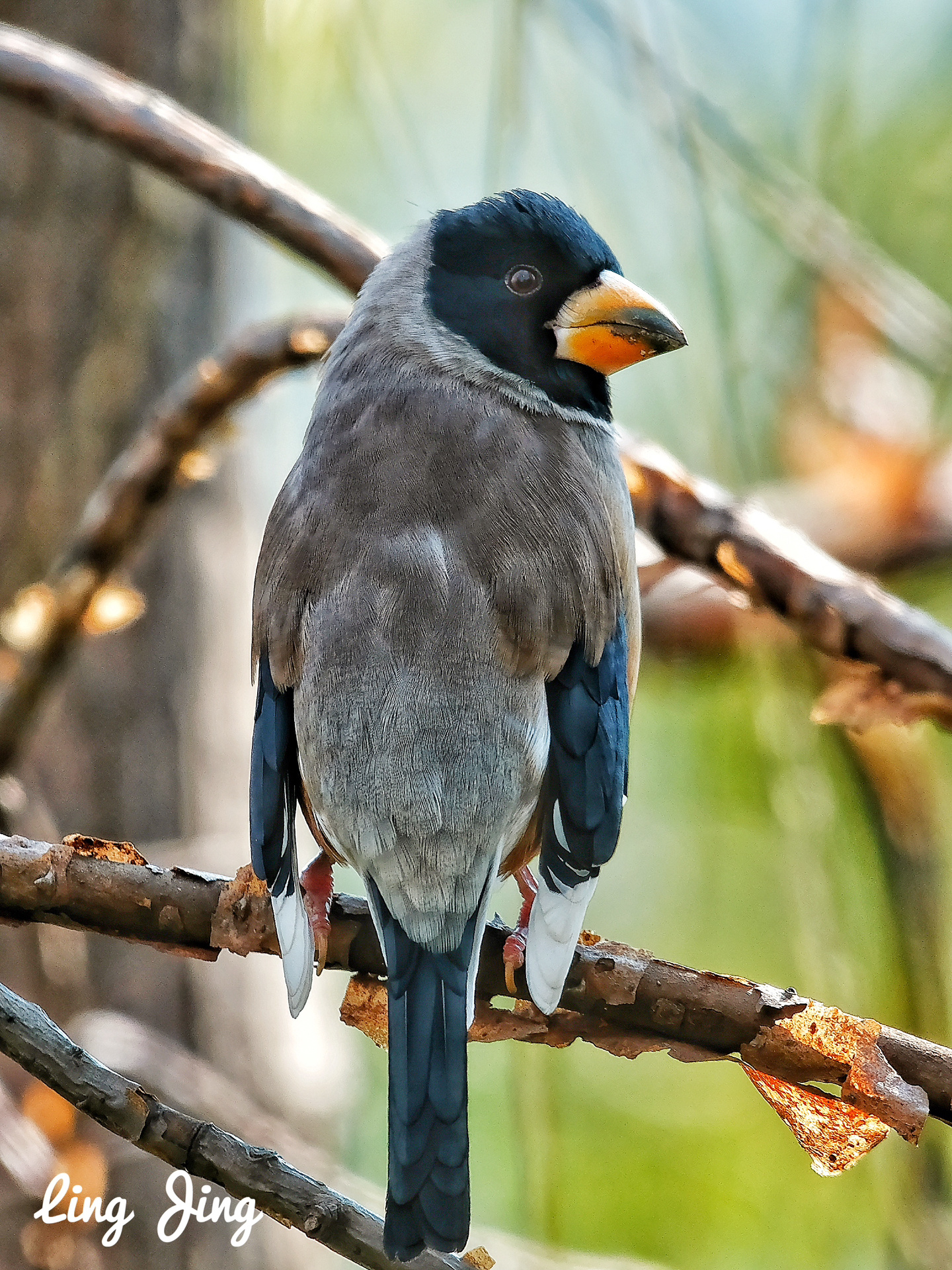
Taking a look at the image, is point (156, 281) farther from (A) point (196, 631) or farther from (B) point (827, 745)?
(B) point (827, 745)

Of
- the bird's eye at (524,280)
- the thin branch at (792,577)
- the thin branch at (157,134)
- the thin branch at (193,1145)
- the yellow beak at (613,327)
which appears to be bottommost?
the thin branch at (193,1145)

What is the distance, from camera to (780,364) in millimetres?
3635

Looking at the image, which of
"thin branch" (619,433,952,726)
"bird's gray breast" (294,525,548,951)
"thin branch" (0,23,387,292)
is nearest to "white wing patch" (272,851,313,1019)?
"bird's gray breast" (294,525,548,951)

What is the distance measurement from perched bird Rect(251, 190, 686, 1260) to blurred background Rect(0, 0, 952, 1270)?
22 centimetres

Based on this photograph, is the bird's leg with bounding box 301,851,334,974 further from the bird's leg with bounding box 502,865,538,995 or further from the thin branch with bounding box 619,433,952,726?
the thin branch with bounding box 619,433,952,726

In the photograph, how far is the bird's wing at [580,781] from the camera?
7.30ft

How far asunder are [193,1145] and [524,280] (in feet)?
6.53

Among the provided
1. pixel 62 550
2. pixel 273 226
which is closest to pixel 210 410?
pixel 273 226

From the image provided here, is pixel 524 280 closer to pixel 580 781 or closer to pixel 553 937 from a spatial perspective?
pixel 580 781

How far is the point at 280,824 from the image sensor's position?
232 centimetres

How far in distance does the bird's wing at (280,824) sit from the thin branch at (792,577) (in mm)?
1013

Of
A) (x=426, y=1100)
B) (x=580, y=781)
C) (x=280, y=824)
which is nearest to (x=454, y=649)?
(x=580, y=781)
